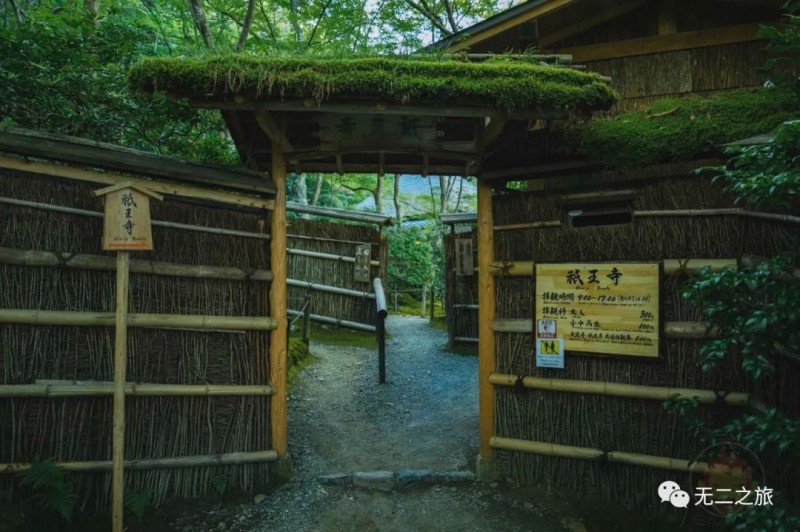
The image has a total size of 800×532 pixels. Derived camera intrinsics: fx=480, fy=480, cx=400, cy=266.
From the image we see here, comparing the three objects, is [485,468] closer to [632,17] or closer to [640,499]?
[640,499]

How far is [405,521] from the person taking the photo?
4.42 metres

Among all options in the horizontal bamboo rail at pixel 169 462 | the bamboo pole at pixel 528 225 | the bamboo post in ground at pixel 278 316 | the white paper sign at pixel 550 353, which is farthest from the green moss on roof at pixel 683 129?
the horizontal bamboo rail at pixel 169 462

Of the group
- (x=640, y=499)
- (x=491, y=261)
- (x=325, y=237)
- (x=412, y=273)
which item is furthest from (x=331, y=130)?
(x=412, y=273)

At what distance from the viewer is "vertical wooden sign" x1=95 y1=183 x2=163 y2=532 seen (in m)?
3.77

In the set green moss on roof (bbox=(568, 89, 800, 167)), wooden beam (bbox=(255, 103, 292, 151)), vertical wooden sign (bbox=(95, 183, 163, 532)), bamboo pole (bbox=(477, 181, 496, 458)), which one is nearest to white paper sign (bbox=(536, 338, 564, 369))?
bamboo pole (bbox=(477, 181, 496, 458))

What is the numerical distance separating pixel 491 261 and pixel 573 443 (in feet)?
6.43

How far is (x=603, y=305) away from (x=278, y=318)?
3.15 meters

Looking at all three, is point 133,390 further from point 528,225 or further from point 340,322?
point 340,322

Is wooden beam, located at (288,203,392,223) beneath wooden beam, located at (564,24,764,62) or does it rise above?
beneath

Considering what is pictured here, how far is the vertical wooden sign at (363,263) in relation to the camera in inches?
420

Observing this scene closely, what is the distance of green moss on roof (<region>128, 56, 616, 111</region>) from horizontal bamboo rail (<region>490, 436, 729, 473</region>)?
314 centimetres

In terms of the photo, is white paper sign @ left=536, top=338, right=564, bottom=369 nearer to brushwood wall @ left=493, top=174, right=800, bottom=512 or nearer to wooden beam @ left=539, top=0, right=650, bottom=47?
brushwood wall @ left=493, top=174, right=800, bottom=512

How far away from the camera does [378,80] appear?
13.1 ft

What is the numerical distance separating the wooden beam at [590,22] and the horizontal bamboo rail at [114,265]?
512cm
